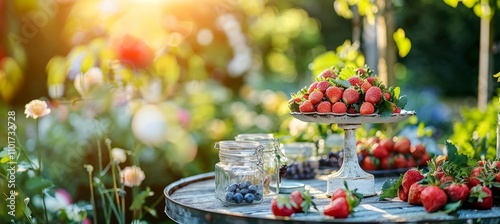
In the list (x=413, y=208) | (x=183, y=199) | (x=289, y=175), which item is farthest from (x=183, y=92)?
(x=413, y=208)

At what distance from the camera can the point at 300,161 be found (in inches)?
125

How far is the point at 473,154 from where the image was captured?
3299 millimetres

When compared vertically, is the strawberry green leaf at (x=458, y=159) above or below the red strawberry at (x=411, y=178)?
above

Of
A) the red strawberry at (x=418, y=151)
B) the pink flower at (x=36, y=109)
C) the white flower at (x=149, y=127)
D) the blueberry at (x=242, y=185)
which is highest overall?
the pink flower at (x=36, y=109)

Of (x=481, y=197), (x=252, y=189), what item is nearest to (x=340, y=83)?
(x=252, y=189)

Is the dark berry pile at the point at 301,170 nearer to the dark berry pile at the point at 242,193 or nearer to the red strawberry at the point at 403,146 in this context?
the red strawberry at the point at 403,146

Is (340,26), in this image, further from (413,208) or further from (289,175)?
(413,208)

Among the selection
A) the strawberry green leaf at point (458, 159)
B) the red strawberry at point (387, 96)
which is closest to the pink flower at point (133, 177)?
the red strawberry at point (387, 96)

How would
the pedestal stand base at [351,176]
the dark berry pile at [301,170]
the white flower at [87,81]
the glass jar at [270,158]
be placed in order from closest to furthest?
the pedestal stand base at [351,176], the glass jar at [270,158], the dark berry pile at [301,170], the white flower at [87,81]

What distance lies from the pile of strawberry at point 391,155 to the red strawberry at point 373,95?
0.72m

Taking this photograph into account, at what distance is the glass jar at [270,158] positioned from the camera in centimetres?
277

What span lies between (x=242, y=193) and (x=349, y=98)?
0.44 m

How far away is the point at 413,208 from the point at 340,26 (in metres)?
8.64

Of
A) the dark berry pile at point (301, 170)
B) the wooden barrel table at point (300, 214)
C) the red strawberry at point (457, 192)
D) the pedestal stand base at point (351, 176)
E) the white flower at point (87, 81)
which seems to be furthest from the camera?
the white flower at point (87, 81)
